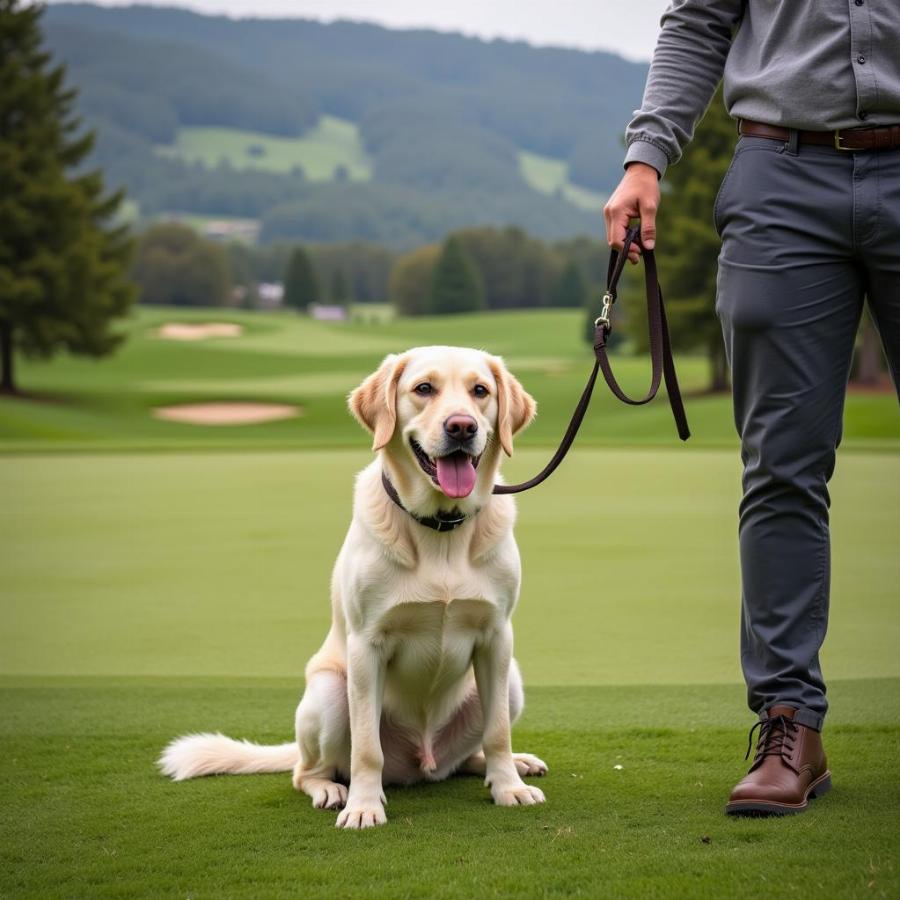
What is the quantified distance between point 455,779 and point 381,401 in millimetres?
1086

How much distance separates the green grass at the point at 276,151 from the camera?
139m

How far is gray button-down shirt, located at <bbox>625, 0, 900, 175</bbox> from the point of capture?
2.92 m

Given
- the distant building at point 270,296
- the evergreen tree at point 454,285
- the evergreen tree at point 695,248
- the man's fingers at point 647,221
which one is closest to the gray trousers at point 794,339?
the man's fingers at point 647,221

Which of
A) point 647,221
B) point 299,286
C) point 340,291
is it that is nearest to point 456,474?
point 647,221

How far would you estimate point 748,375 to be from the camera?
122 inches

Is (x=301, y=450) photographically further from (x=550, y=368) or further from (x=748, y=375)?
(x=550, y=368)

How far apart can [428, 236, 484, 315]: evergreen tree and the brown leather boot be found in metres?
51.9

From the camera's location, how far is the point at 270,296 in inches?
2517

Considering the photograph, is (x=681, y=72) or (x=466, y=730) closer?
(x=681, y=72)

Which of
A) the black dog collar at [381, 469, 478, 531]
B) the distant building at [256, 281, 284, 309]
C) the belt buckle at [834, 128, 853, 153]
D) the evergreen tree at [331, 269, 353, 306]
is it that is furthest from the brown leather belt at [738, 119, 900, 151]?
the distant building at [256, 281, 284, 309]

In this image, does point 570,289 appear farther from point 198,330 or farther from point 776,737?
point 776,737

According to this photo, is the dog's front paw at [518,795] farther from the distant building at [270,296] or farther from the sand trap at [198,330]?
the distant building at [270,296]

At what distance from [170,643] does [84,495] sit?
6.17m

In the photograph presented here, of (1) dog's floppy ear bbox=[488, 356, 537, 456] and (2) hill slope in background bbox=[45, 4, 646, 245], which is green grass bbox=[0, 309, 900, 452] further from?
(2) hill slope in background bbox=[45, 4, 646, 245]
